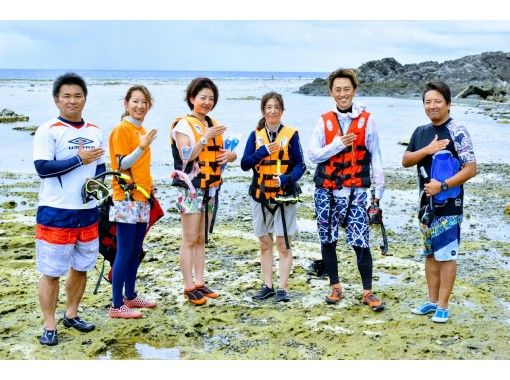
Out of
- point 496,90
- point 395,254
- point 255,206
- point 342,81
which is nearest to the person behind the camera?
point 342,81

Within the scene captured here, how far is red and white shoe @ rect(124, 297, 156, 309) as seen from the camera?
607cm

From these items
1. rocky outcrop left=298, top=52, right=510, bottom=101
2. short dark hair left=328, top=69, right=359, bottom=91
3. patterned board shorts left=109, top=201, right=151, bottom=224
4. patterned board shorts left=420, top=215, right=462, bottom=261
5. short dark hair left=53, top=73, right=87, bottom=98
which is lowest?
patterned board shorts left=420, top=215, right=462, bottom=261

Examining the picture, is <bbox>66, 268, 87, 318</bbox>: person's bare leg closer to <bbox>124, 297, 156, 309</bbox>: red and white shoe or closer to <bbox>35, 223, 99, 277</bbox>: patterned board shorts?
<bbox>35, 223, 99, 277</bbox>: patterned board shorts

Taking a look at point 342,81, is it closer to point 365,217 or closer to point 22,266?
point 365,217

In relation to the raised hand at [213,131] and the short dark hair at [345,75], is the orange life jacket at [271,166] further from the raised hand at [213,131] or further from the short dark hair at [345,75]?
the short dark hair at [345,75]

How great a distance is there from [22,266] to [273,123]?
152 inches

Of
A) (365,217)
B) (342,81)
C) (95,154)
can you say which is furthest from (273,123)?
(95,154)

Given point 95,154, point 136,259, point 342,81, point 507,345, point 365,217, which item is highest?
point 342,81

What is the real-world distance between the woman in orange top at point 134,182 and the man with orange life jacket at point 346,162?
1.69 meters

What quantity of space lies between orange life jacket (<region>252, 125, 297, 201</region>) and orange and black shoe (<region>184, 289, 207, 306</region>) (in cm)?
121

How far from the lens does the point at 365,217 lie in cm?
591

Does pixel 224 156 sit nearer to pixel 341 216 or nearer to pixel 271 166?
pixel 271 166

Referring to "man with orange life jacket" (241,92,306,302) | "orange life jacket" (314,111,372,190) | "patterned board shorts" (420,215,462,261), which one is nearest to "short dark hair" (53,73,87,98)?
"man with orange life jacket" (241,92,306,302)

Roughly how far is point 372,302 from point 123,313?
2521mm
